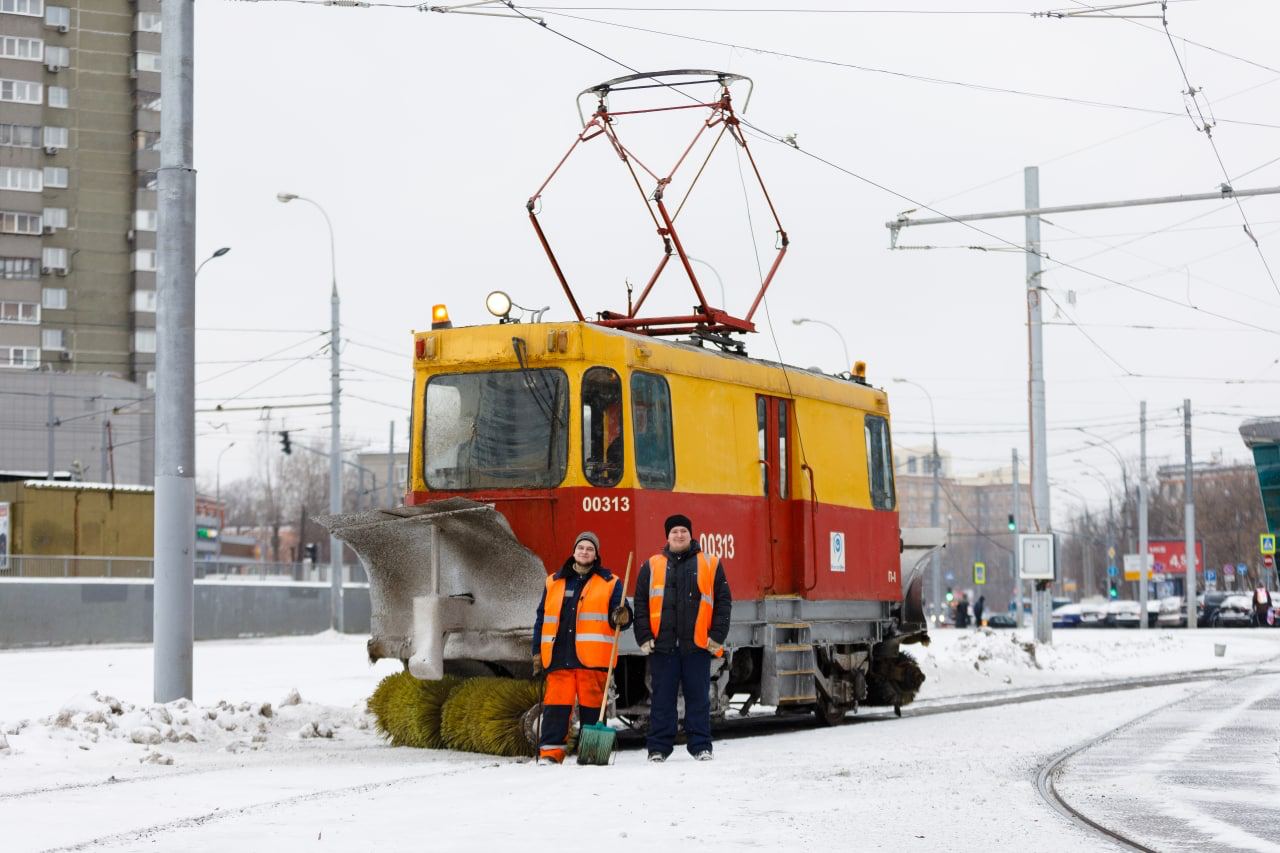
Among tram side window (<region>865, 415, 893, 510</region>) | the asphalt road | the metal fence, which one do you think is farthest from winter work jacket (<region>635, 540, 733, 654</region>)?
A: the metal fence

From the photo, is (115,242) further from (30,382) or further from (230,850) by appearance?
(230,850)

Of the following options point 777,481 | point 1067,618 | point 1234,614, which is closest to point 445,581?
point 777,481

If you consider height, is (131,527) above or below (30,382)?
below

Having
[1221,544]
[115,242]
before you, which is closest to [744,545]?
[115,242]

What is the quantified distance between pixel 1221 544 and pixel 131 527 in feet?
222

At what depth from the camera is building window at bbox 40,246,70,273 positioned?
7812 centimetres

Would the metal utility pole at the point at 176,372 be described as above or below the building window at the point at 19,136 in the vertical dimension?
below

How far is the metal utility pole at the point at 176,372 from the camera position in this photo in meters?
14.8

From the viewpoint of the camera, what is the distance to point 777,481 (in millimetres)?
16797

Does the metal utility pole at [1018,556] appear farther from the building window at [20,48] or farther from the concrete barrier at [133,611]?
the building window at [20,48]

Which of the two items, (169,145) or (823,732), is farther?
(823,732)

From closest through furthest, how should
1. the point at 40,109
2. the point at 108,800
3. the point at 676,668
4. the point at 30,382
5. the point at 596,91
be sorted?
the point at 108,800 → the point at 676,668 → the point at 596,91 → the point at 30,382 → the point at 40,109

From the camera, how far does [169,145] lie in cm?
1506

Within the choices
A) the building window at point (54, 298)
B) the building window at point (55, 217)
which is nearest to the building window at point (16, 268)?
the building window at point (54, 298)
